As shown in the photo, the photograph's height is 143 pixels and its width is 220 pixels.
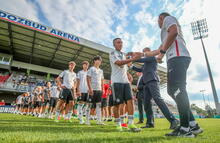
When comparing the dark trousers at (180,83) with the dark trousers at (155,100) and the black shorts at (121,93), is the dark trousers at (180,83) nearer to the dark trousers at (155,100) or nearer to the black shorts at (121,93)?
the dark trousers at (155,100)

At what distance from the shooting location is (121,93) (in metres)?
3.36

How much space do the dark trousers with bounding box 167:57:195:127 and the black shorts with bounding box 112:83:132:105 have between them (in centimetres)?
106

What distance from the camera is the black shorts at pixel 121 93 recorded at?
131 inches

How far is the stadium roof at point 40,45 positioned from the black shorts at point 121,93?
17.2 m

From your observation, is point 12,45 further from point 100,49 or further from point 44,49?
point 100,49

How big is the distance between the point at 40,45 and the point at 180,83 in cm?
2247

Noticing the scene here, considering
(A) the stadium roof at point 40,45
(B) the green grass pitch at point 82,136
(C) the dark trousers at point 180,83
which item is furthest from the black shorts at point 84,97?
(A) the stadium roof at point 40,45

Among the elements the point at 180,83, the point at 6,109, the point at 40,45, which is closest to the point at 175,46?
the point at 180,83

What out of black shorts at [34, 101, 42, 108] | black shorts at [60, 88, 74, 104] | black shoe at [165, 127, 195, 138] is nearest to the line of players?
black shorts at [60, 88, 74, 104]

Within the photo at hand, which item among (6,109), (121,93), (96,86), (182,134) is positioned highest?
(96,86)

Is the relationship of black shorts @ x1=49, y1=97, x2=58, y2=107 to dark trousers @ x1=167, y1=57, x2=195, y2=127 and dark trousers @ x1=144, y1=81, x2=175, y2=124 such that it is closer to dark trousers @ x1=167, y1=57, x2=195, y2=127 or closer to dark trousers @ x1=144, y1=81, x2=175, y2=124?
dark trousers @ x1=144, y1=81, x2=175, y2=124

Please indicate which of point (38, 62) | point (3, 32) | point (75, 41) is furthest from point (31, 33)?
point (38, 62)

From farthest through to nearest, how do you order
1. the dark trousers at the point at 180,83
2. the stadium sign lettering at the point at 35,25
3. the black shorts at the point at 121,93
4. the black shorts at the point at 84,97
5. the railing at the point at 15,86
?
1. the railing at the point at 15,86
2. the stadium sign lettering at the point at 35,25
3. the black shorts at the point at 84,97
4. the black shorts at the point at 121,93
5. the dark trousers at the point at 180,83

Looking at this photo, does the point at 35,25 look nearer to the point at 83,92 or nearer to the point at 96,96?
the point at 83,92
